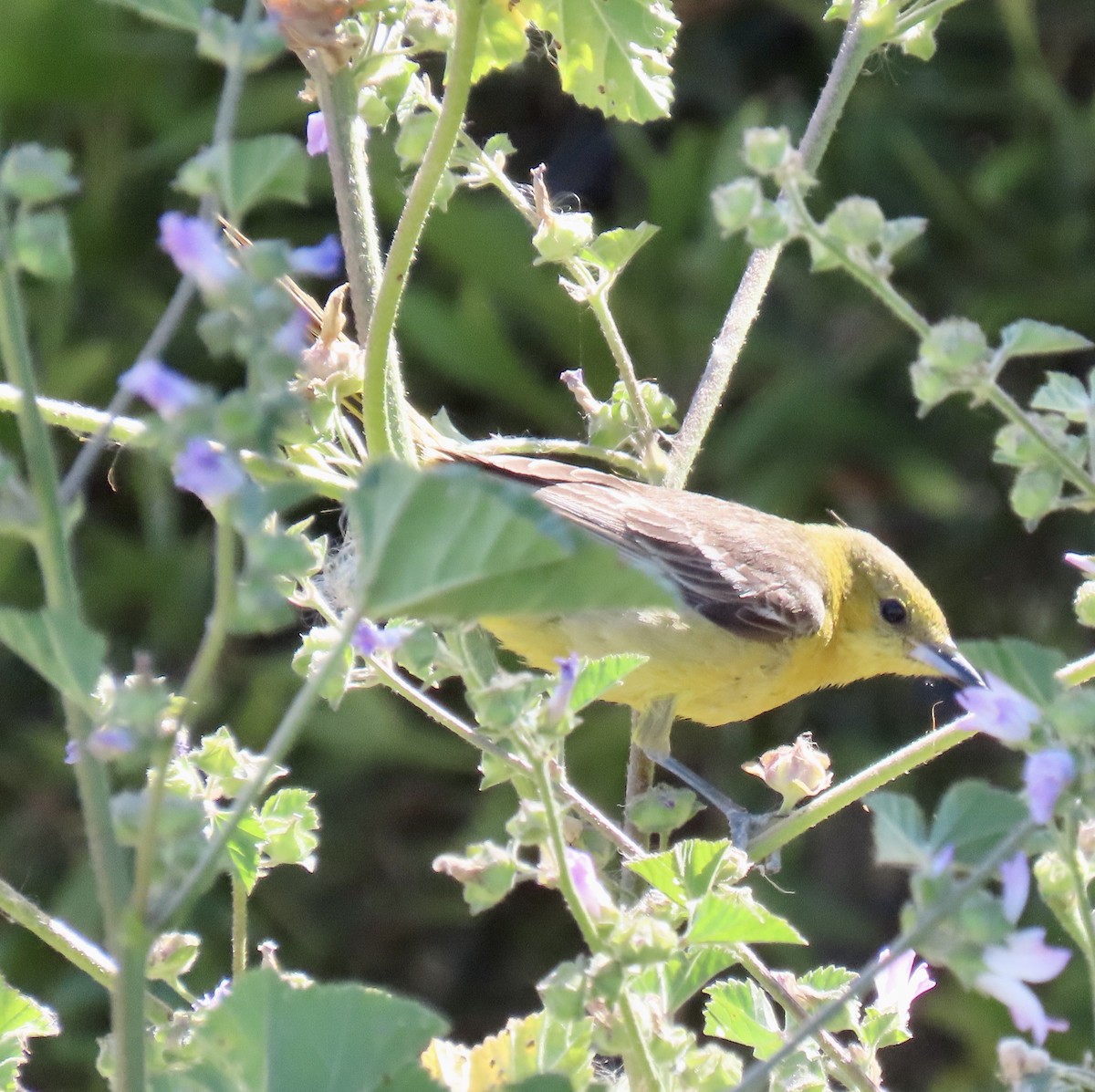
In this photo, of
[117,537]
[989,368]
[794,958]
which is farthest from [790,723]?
[989,368]

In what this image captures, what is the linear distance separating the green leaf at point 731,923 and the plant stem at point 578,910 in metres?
0.05

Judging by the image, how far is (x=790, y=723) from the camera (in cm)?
385

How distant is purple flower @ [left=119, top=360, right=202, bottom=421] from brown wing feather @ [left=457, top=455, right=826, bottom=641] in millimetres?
1434

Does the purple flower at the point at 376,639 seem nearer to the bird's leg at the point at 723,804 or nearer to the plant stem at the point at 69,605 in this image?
the plant stem at the point at 69,605

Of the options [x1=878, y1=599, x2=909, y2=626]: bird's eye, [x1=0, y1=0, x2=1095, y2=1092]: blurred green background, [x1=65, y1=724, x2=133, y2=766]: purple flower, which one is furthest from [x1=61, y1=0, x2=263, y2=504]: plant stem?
[x1=0, y1=0, x2=1095, y2=1092]: blurred green background

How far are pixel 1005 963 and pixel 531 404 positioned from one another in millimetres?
3063

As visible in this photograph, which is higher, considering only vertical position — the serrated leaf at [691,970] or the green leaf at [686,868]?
the green leaf at [686,868]

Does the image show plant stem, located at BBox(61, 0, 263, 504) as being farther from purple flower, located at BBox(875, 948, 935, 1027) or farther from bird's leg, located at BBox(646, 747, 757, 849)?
Result: bird's leg, located at BBox(646, 747, 757, 849)

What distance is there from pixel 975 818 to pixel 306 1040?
325mm

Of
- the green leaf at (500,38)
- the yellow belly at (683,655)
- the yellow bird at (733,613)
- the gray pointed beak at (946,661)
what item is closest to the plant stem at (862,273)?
the green leaf at (500,38)

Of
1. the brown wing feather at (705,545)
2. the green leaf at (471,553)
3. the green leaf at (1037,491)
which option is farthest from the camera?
the brown wing feather at (705,545)

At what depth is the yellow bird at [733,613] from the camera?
7.01 ft

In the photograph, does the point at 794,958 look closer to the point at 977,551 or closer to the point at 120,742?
the point at 977,551

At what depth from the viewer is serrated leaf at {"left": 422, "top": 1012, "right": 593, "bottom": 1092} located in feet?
2.86
